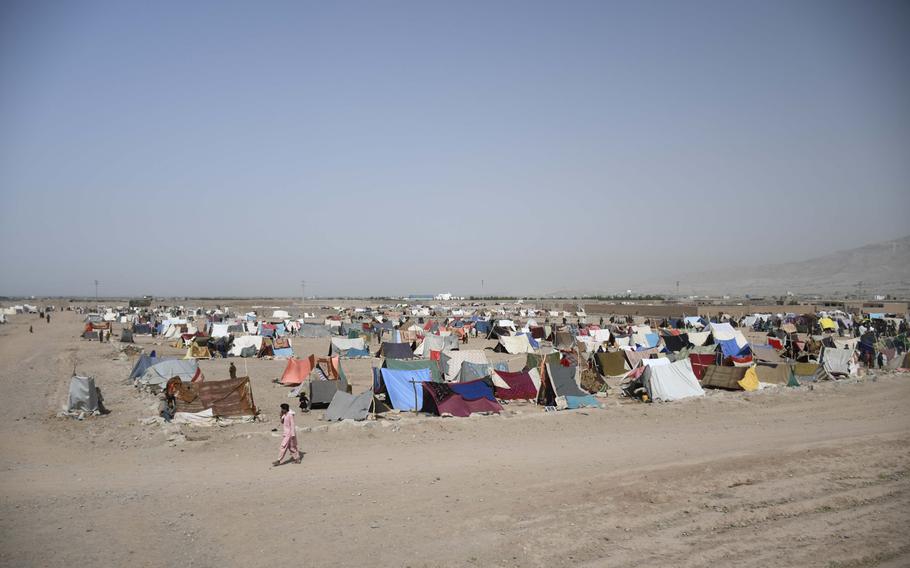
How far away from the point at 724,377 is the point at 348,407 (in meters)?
15.0

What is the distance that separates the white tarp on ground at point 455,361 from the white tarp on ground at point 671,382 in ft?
20.6

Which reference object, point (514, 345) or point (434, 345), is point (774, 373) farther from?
point (434, 345)

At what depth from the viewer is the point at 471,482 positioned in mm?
10922

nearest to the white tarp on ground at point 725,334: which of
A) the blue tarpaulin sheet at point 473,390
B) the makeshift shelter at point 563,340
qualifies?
the makeshift shelter at point 563,340

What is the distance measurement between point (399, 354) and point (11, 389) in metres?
17.5

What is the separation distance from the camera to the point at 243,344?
112 feet

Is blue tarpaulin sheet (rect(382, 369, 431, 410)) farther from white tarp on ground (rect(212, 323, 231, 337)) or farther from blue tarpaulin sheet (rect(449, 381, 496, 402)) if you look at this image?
white tarp on ground (rect(212, 323, 231, 337))

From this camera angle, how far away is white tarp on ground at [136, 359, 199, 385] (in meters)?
21.7

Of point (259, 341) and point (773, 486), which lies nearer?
point (773, 486)

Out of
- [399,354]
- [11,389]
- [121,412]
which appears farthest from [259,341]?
[121,412]

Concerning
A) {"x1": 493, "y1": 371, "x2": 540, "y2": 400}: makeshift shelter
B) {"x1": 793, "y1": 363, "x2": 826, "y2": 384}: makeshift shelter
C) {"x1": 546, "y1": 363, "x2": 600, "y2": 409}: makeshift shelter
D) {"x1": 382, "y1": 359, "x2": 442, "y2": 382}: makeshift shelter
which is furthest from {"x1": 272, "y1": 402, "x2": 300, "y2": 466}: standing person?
{"x1": 793, "y1": 363, "x2": 826, "y2": 384}: makeshift shelter

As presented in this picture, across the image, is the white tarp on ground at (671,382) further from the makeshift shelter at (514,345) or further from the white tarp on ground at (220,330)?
the white tarp on ground at (220,330)

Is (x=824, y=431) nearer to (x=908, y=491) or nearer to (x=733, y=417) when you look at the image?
(x=733, y=417)

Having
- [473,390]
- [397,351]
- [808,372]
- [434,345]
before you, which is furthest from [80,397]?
[808,372]
